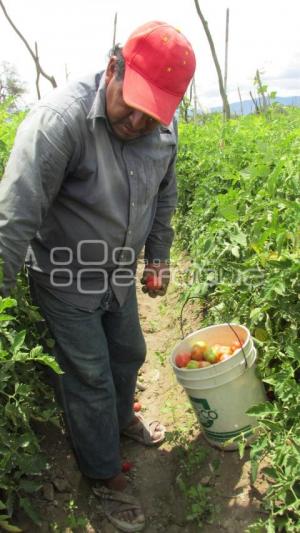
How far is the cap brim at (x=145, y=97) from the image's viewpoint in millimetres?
1824

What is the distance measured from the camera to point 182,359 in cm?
273

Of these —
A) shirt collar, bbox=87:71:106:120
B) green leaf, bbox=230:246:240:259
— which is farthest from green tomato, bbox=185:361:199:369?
shirt collar, bbox=87:71:106:120

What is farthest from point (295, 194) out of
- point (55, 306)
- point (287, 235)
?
point (55, 306)

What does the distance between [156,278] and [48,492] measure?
1.20 m

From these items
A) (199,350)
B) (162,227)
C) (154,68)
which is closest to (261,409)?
(199,350)

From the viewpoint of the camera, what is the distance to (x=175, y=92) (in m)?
1.91

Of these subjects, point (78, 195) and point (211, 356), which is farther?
point (211, 356)

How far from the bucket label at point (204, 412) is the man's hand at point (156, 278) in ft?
2.01

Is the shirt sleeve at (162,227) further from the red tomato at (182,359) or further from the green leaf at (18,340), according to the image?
the green leaf at (18,340)

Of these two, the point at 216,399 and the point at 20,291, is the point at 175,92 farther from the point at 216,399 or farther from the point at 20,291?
the point at 216,399

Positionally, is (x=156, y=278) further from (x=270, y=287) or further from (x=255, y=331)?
(x=270, y=287)

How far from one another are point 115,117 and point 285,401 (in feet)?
4.17

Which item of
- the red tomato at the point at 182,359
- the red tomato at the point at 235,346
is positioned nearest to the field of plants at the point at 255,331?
the red tomato at the point at 235,346

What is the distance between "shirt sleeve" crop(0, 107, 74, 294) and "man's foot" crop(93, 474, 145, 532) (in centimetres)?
129
